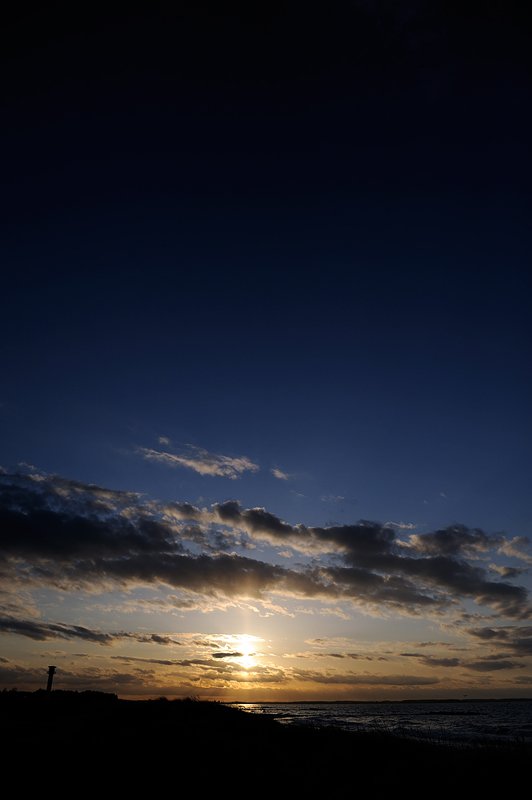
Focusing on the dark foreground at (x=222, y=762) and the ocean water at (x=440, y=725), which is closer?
the dark foreground at (x=222, y=762)

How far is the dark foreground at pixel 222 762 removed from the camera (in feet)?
45.6

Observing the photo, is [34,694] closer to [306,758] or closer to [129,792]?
[306,758]

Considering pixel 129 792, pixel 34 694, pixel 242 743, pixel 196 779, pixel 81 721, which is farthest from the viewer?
pixel 34 694

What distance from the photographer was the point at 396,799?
13.4m

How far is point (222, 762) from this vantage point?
17.3 meters

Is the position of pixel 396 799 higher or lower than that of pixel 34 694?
lower

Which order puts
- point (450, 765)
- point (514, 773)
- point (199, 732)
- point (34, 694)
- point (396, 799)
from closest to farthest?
1. point (396, 799)
2. point (514, 773)
3. point (450, 765)
4. point (199, 732)
5. point (34, 694)

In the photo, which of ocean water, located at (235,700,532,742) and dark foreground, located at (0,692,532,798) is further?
ocean water, located at (235,700,532,742)

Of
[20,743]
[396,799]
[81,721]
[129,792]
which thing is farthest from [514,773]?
[81,721]

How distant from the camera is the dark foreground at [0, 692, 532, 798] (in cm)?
1389

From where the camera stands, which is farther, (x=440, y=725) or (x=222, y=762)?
(x=440, y=725)

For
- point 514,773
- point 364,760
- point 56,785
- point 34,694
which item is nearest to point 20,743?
point 56,785

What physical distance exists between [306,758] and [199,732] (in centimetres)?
837

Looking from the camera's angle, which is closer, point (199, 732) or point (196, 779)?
point (196, 779)
